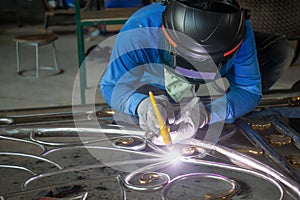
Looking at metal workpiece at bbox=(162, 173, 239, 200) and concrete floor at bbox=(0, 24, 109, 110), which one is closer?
metal workpiece at bbox=(162, 173, 239, 200)

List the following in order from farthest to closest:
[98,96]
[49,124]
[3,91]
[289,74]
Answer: [289,74] → [3,91] → [98,96] → [49,124]

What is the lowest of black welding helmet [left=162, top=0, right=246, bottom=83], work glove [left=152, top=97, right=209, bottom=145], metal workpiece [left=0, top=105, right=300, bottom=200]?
metal workpiece [left=0, top=105, right=300, bottom=200]

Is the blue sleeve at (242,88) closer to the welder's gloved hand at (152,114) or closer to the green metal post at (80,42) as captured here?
the welder's gloved hand at (152,114)

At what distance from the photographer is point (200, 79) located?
3.62ft

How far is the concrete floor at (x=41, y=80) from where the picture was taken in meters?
3.17

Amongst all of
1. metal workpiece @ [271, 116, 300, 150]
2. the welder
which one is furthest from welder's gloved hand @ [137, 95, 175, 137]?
metal workpiece @ [271, 116, 300, 150]

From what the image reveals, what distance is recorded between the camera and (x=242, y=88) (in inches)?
53.6

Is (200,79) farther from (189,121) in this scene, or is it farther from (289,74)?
(289,74)

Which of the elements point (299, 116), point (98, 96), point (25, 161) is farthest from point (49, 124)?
point (98, 96)

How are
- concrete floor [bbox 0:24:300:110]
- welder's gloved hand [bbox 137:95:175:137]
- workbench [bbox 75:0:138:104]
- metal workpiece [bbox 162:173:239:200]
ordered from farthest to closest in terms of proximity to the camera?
concrete floor [bbox 0:24:300:110] → workbench [bbox 75:0:138:104] → welder's gloved hand [bbox 137:95:175:137] → metal workpiece [bbox 162:173:239:200]

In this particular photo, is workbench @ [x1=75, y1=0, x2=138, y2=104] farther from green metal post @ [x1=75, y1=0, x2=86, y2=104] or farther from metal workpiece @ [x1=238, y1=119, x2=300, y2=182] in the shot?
metal workpiece @ [x1=238, y1=119, x2=300, y2=182]

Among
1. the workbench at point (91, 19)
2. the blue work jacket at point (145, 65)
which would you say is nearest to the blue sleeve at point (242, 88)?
the blue work jacket at point (145, 65)

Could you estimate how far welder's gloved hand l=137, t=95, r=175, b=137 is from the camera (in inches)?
44.6

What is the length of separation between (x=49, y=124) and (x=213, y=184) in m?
0.56
